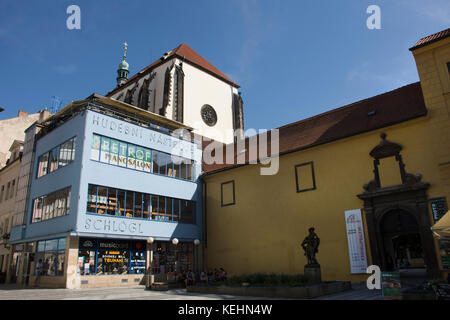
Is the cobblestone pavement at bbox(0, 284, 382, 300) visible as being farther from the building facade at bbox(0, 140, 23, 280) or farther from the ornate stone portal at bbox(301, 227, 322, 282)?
the building facade at bbox(0, 140, 23, 280)

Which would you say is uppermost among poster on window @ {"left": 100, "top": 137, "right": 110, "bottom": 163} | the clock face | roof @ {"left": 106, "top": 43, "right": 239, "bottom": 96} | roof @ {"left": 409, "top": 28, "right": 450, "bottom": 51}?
roof @ {"left": 106, "top": 43, "right": 239, "bottom": 96}

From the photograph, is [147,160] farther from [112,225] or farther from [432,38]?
[432,38]

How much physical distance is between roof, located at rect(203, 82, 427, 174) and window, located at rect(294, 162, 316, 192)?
122 centimetres

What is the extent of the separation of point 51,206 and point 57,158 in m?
3.40

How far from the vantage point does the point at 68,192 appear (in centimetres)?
2241

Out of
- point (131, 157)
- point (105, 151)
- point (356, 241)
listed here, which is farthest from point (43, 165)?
point (356, 241)

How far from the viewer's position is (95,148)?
23047mm

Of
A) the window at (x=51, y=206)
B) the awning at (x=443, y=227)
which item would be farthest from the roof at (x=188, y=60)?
the awning at (x=443, y=227)

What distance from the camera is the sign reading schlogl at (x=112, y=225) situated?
21.5 metres

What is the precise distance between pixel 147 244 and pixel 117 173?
553cm

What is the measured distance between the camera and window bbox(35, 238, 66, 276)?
21391 millimetres

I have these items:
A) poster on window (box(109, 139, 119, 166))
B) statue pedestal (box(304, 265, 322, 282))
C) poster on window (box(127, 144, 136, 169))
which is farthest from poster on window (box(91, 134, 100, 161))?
statue pedestal (box(304, 265, 322, 282))

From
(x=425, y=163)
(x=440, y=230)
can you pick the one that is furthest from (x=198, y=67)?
(x=440, y=230)

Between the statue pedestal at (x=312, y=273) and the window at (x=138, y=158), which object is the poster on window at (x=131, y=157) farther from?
the statue pedestal at (x=312, y=273)
